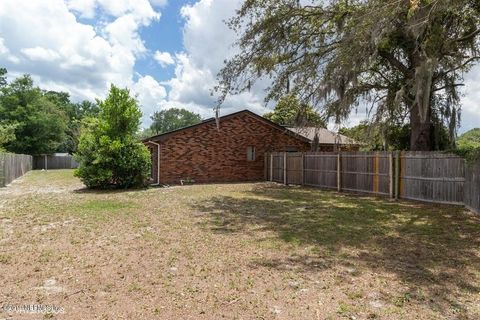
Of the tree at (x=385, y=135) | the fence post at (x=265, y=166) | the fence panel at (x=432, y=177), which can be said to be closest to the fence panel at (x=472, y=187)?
the fence panel at (x=432, y=177)

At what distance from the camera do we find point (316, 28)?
13492mm

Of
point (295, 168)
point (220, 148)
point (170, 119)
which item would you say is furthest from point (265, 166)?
point (170, 119)

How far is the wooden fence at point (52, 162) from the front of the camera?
40.2 m

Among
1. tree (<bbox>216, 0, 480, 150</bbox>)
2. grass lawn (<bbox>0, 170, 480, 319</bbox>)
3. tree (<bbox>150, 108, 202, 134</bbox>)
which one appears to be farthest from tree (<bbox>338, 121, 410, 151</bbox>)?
tree (<bbox>150, 108, 202, 134</bbox>)

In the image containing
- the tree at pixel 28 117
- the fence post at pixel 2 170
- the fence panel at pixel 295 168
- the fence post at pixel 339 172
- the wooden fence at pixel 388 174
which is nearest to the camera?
the wooden fence at pixel 388 174

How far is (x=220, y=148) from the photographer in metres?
20.4

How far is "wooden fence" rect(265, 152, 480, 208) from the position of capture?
10500 mm

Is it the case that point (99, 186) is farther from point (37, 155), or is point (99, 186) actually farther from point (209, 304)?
point (37, 155)

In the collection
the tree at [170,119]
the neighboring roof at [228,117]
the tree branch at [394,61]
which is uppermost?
the tree at [170,119]

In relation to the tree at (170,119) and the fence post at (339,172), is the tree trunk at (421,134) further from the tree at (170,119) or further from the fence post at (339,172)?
the tree at (170,119)

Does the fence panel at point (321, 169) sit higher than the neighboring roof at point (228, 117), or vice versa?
the neighboring roof at point (228, 117)

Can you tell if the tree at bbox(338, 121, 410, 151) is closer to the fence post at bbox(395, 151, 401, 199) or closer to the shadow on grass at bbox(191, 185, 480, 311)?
the fence post at bbox(395, 151, 401, 199)

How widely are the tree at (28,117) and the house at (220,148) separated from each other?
25650 mm

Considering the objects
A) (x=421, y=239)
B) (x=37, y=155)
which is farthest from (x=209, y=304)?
(x=37, y=155)
